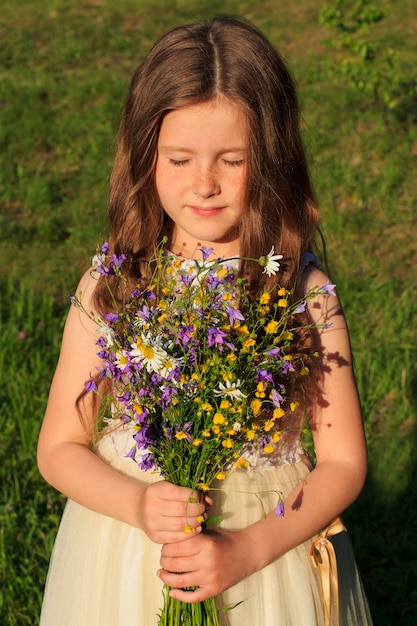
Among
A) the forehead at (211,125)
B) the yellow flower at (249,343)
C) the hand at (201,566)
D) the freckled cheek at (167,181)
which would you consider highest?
the forehead at (211,125)

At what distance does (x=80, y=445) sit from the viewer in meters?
2.59

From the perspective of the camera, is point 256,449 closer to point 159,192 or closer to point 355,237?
point 159,192

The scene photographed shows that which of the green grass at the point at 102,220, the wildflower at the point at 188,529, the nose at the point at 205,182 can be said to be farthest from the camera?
the green grass at the point at 102,220

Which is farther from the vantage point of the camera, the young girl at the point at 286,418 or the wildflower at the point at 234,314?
the young girl at the point at 286,418

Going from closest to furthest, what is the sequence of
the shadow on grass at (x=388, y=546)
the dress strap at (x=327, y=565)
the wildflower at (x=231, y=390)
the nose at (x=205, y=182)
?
the wildflower at (x=231, y=390) → the nose at (x=205, y=182) → the dress strap at (x=327, y=565) → the shadow on grass at (x=388, y=546)

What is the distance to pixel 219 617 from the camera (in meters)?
2.44

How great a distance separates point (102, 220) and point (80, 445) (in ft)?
12.3

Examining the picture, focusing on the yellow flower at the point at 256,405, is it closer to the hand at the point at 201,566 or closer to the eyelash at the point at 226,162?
the hand at the point at 201,566

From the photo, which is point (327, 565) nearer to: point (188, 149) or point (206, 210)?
point (206, 210)

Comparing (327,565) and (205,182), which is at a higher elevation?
(205,182)

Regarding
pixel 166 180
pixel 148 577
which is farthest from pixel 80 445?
pixel 166 180

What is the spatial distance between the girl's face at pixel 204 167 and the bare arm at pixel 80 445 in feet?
1.17

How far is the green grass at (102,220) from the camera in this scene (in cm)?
419

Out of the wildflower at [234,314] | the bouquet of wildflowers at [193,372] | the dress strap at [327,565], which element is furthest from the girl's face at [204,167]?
the dress strap at [327,565]
